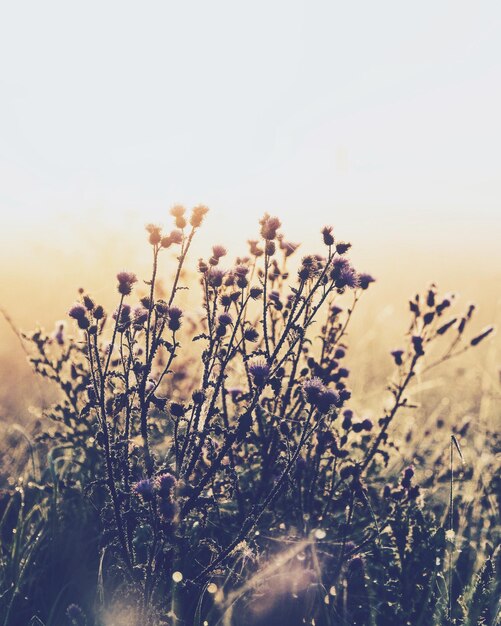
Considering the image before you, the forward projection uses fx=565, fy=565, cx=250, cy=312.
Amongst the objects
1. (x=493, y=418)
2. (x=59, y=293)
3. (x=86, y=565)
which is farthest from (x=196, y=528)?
(x=59, y=293)

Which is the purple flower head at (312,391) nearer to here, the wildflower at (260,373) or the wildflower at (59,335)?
the wildflower at (260,373)

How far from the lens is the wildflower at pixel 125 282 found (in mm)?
2049

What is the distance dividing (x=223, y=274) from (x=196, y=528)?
116 cm

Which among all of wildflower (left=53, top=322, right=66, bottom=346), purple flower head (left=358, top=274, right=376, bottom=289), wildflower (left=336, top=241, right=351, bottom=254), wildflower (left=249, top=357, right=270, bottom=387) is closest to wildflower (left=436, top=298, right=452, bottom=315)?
purple flower head (left=358, top=274, right=376, bottom=289)

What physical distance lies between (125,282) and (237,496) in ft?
3.51

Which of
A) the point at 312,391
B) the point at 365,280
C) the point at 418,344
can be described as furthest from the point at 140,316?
the point at 418,344

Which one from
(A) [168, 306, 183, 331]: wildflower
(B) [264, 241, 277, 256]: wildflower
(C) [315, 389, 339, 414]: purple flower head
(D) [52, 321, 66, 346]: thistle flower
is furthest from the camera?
(D) [52, 321, 66, 346]: thistle flower

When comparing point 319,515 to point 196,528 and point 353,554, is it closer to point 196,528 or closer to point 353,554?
point 353,554

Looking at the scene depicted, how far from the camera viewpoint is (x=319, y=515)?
8.75 feet

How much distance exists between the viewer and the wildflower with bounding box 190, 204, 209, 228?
6.64 feet

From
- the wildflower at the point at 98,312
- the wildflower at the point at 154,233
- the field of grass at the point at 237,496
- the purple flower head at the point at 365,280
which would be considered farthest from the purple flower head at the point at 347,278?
the wildflower at the point at 98,312

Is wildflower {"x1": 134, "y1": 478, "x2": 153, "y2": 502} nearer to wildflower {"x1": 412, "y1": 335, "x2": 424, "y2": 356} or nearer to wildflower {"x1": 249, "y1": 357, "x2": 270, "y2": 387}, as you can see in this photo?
wildflower {"x1": 249, "y1": 357, "x2": 270, "y2": 387}

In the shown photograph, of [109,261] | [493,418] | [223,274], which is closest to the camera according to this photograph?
[223,274]

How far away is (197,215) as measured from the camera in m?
2.03
